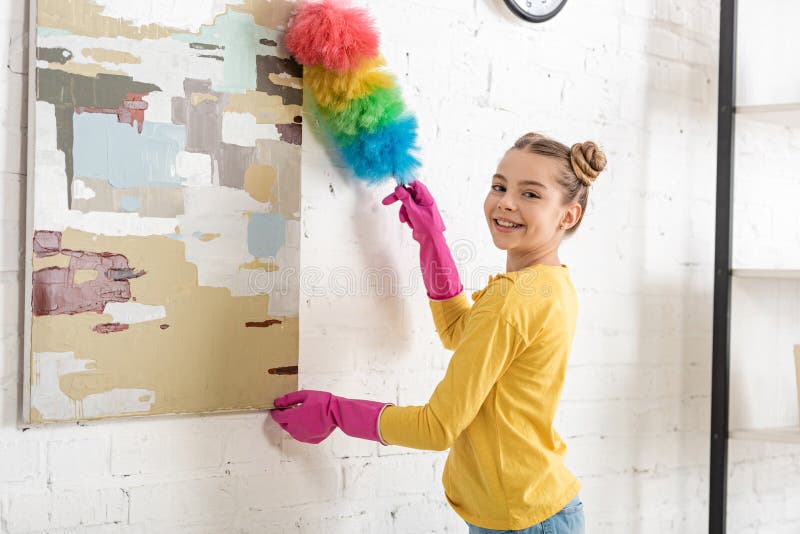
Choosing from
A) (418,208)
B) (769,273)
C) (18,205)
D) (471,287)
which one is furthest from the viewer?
(769,273)

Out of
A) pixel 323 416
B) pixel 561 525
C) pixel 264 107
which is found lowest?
pixel 561 525

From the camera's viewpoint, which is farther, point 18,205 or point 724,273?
point 724,273

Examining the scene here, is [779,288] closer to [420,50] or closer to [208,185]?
[420,50]

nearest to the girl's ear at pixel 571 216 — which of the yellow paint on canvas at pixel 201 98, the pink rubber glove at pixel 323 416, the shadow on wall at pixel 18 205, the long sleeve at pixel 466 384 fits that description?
the long sleeve at pixel 466 384

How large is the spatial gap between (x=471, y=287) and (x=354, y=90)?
0.48 meters

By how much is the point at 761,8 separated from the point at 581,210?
936mm

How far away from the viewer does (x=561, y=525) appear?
4.59 feet

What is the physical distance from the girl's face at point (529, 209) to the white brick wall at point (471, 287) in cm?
26

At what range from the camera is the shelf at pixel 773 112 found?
191 cm

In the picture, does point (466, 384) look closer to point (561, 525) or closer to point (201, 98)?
point (561, 525)

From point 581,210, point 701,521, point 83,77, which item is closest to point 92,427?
point 83,77

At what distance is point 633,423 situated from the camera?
6.52 ft

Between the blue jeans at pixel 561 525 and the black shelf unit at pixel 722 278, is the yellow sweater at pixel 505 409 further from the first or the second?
the black shelf unit at pixel 722 278

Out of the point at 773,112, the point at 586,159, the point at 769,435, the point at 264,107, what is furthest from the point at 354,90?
the point at 769,435
